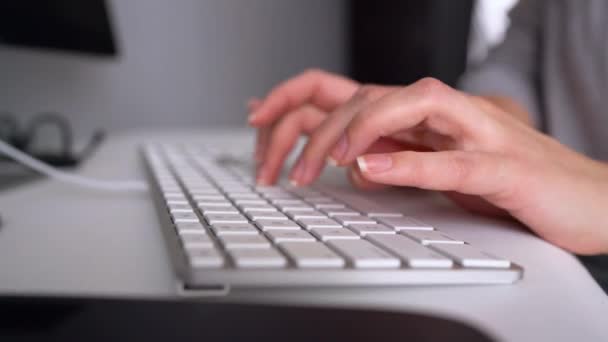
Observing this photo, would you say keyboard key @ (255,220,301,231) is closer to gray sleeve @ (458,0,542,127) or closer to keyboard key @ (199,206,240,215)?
keyboard key @ (199,206,240,215)

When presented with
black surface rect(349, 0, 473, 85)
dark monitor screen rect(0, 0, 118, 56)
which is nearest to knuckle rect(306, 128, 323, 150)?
dark monitor screen rect(0, 0, 118, 56)

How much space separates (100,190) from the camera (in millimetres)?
566

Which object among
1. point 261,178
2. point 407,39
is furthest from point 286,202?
point 407,39

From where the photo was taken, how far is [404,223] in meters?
0.36

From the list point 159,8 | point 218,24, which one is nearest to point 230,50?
point 218,24

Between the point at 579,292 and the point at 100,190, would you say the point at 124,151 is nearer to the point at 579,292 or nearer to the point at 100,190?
the point at 100,190

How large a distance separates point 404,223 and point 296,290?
0.42ft

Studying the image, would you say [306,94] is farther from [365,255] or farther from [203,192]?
[365,255]

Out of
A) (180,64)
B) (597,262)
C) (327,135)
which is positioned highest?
(180,64)

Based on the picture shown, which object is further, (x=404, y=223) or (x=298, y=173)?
(x=298, y=173)

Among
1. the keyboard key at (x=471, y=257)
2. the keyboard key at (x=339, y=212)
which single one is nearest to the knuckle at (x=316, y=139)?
the keyboard key at (x=339, y=212)

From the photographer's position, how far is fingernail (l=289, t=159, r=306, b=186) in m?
0.51

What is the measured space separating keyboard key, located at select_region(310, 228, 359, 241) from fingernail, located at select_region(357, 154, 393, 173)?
50 millimetres

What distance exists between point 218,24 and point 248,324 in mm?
1228
